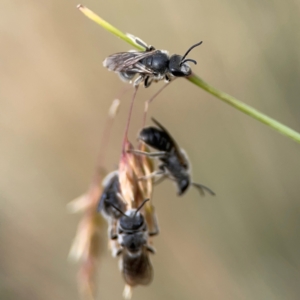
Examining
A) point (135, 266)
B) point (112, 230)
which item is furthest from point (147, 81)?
point (135, 266)

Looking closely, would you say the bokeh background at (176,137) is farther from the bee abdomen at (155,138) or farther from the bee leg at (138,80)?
the bee leg at (138,80)

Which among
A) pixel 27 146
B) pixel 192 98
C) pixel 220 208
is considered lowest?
pixel 220 208

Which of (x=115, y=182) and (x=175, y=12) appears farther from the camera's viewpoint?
(x=175, y=12)

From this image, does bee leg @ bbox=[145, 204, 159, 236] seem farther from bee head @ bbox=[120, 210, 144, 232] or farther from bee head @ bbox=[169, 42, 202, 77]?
bee head @ bbox=[169, 42, 202, 77]

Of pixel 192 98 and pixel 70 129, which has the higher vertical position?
pixel 192 98

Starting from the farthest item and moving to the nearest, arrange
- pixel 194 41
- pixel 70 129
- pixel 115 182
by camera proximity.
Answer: pixel 70 129
pixel 194 41
pixel 115 182

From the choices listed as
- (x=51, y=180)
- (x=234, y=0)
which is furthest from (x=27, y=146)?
(x=234, y=0)

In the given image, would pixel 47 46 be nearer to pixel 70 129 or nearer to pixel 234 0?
pixel 70 129
